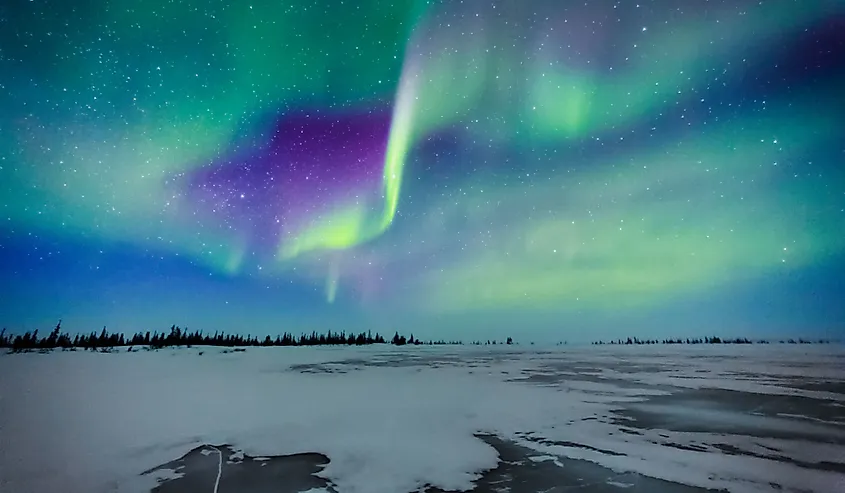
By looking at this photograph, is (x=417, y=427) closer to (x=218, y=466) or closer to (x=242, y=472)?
(x=242, y=472)

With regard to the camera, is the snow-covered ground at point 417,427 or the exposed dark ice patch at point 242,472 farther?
the snow-covered ground at point 417,427

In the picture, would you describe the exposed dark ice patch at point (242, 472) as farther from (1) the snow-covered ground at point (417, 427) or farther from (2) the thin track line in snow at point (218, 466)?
(1) the snow-covered ground at point (417, 427)

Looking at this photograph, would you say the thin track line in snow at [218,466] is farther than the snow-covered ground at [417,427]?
No

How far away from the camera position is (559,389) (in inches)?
363

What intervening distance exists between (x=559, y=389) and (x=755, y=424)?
3.75 metres

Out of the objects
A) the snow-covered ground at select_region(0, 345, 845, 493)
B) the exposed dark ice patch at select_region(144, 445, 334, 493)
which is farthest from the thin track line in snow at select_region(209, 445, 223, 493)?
the snow-covered ground at select_region(0, 345, 845, 493)

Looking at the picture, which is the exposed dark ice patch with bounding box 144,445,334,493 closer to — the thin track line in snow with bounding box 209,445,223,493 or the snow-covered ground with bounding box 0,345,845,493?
the thin track line in snow with bounding box 209,445,223,493

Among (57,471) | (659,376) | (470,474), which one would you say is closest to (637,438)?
(470,474)

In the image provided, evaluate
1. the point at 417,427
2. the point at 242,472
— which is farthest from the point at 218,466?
the point at 417,427

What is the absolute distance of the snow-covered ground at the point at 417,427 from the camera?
408 cm

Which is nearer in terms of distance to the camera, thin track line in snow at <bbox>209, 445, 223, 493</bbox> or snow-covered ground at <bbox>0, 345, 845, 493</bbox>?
thin track line in snow at <bbox>209, 445, 223, 493</bbox>

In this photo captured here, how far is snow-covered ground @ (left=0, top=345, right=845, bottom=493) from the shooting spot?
4.08 meters

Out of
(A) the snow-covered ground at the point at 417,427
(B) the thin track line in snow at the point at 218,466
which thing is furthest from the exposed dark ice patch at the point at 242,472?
(A) the snow-covered ground at the point at 417,427

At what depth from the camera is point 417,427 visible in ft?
19.7
